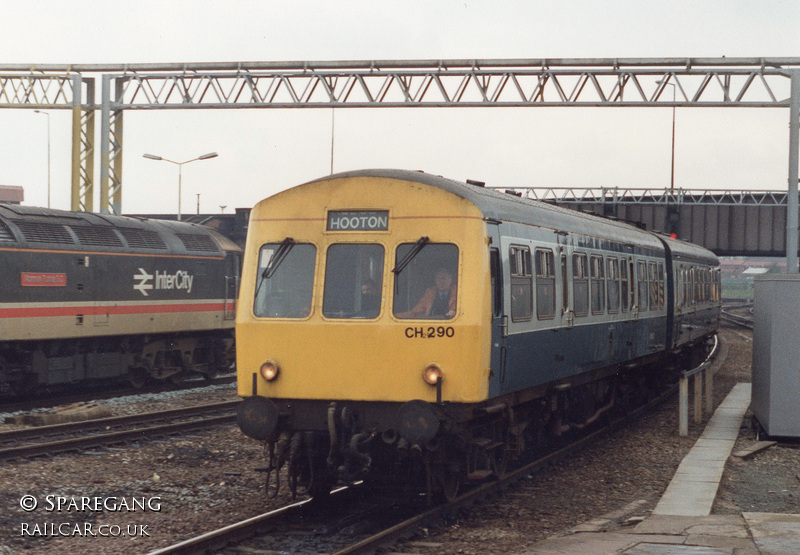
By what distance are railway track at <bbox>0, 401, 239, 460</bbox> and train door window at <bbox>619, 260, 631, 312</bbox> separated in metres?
6.49

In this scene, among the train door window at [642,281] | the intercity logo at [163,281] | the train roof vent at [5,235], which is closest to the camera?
the train door window at [642,281]

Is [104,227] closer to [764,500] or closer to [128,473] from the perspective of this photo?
[128,473]

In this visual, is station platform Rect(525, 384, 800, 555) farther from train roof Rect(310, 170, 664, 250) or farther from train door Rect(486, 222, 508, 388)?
train roof Rect(310, 170, 664, 250)

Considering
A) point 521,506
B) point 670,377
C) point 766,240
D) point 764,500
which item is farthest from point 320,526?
point 766,240

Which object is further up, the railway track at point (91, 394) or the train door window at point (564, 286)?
the train door window at point (564, 286)

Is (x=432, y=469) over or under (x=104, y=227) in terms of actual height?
under

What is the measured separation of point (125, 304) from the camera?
21.5m

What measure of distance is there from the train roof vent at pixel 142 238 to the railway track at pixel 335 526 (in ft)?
39.2

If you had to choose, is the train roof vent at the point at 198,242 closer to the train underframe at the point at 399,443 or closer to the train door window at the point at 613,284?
the train door window at the point at 613,284

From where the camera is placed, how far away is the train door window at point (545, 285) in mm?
11781

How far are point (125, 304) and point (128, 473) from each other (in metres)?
9.32

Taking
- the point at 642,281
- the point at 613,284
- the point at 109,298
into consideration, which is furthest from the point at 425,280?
the point at 109,298

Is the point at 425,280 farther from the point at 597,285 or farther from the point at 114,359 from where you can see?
the point at 114,359

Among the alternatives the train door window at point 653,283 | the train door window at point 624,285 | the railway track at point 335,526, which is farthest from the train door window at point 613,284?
the railway track at point 335,526
